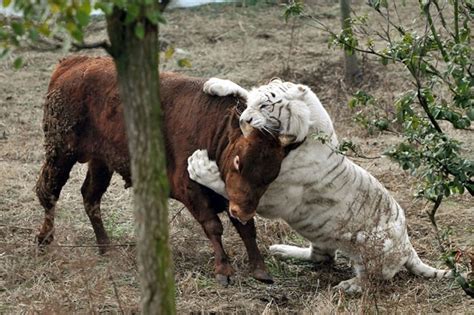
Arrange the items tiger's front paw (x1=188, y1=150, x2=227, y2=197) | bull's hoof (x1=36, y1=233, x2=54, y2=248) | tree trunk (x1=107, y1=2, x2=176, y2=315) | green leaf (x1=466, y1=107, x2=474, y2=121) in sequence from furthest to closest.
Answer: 1. bull's hoof (x1=36, y1=233, x2=54, y2=248)
2. tiger's front paw (x1=188, y1=150, x2=227, y2=197)
3. green leaf (x1=466, y1=107, x2=474, y2=121)
4. tree trunk (x1=107, y1=2, x2=176, y2=315)

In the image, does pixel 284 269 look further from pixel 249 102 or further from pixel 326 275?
pixel 249 102

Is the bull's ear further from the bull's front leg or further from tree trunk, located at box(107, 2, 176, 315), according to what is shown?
tree trunk, located at box(107, 2, 176, 315)

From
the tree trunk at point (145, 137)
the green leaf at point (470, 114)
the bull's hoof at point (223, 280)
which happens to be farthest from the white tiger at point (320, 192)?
the tree trunk at point (145, 137)

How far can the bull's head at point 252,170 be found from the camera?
18.1ft

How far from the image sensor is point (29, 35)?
2.66 m

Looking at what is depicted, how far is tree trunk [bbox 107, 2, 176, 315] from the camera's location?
2852 mm

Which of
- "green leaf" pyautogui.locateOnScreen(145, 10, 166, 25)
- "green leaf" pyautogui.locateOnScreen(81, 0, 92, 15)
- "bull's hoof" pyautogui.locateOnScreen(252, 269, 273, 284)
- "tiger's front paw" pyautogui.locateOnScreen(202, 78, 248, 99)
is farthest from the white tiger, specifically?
"green leaf" pyautogui.locateOnScreen(81, 0, 92, 15)

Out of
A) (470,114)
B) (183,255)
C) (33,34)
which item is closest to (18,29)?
(33,34)

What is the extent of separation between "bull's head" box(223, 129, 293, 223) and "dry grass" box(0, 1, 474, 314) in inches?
22.5

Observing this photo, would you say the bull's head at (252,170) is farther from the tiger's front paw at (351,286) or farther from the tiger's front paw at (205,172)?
the tiger's front paw at (351,286)

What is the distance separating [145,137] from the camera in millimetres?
2881

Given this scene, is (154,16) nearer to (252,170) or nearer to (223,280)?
(252,170)

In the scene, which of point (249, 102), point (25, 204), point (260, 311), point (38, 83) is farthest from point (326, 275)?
point (38, 83)

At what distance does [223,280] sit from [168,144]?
0.96 meters
